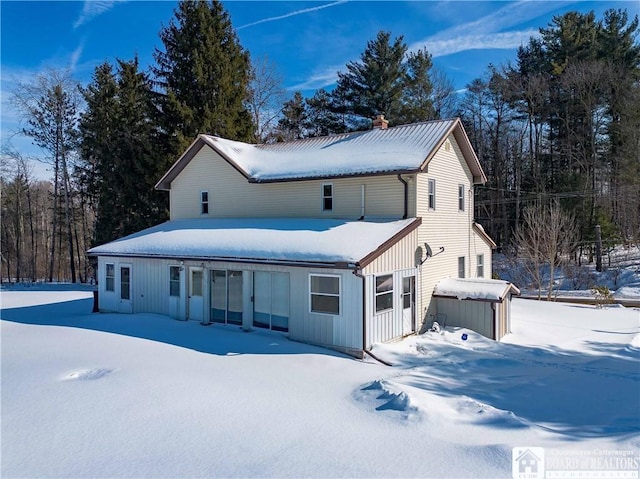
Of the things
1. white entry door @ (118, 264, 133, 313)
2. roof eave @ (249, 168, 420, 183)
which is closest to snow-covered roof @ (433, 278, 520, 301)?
roof eave @ (249, 168, 420, 183)

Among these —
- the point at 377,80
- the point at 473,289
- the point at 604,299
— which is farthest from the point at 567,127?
the point at 473,289

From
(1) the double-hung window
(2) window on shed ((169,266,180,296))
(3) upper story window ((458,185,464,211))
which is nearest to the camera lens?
(2) window on shed ((169,266,180,296))

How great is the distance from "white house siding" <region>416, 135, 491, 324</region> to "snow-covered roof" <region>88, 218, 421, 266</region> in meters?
1.45

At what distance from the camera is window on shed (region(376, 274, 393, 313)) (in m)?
12.5

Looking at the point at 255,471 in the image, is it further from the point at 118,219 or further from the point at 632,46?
the point at 632,46

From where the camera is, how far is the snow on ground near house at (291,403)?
571cm

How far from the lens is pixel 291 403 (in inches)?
306

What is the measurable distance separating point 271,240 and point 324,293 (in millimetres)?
2937

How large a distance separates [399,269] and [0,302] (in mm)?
18804

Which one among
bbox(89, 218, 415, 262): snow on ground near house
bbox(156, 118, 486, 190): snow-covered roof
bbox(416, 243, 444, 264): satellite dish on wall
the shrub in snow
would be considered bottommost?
the shrub in snow

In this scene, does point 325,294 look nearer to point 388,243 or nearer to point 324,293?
point 324,293

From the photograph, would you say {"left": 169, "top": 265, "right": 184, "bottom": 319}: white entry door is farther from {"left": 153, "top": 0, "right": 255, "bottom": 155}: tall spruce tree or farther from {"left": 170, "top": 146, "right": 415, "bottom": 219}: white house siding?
{"left": 153, "top": 0, "right": 255, "bottom": 155}: tall spruce tree

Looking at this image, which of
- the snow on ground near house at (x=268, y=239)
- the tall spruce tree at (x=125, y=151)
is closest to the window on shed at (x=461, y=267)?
the snow on ground near house at (x=268, y=239)

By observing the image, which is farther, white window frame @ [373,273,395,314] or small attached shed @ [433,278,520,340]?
small attached shed @ [433,278,520,340]
